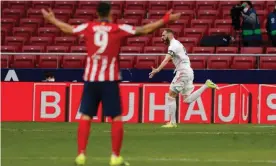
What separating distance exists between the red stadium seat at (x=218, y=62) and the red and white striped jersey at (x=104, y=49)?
41.8 ft

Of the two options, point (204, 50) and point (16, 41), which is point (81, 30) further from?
point (16, 41)

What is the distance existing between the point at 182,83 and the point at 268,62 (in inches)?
179

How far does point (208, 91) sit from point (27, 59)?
18.5ft

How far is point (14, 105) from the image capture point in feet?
75.4

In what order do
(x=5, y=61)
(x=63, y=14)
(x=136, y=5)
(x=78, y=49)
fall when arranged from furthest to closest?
1. (x=136, y=5)
2. (x=63, y=14)
3. (x=78, y=49)
4. (x=5, y=61)

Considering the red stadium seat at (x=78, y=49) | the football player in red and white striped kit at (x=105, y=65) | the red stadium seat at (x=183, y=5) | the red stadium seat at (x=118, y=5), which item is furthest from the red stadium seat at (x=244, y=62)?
the football player in red and white striped kit at (x=105, y=65)

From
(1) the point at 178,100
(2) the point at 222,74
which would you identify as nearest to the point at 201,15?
(2) the point at 222,74

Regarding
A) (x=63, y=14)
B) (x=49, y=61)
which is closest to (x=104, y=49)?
(x=49, y=61)

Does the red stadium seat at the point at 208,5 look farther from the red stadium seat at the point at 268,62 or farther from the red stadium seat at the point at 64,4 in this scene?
the red stadium seat at the point at 268,62

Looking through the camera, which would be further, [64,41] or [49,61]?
[64,41]

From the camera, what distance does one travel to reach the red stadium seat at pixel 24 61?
2486 centimetres

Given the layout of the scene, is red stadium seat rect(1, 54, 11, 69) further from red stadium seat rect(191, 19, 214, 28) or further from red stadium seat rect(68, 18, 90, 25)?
red stadium seat rect(191, 19, 214, 28)

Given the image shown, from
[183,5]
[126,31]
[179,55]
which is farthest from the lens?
[183,5]

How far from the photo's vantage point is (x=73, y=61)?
2502 centimetres
